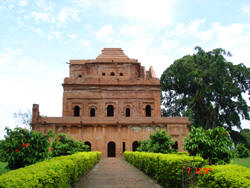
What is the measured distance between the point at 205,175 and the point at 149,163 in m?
6.22

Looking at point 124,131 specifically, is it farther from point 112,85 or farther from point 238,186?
point 238,186

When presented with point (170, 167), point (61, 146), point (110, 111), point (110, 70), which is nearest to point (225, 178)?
point (170, 167)

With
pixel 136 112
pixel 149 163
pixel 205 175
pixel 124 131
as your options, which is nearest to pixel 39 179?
pixel 205 175

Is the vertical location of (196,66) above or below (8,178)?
above

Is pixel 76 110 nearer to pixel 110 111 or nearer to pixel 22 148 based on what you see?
pixel 110 111

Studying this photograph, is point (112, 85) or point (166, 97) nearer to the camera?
point (112, 85)

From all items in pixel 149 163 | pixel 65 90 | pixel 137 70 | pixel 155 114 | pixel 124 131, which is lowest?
pixel 149 163

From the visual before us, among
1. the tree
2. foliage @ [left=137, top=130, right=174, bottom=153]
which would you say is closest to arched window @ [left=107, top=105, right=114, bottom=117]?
the tree

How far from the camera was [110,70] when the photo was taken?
3216cm

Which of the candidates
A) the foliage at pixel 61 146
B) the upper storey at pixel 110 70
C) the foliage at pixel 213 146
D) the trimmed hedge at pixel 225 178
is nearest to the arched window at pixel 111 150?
the upper storey at pixel 110 70

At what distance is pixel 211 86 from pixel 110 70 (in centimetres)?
1242

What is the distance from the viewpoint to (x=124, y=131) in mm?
24891

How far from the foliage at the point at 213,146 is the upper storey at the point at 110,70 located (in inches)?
789

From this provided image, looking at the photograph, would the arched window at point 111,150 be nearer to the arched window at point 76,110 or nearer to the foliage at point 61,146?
the arched window at point 76,110
